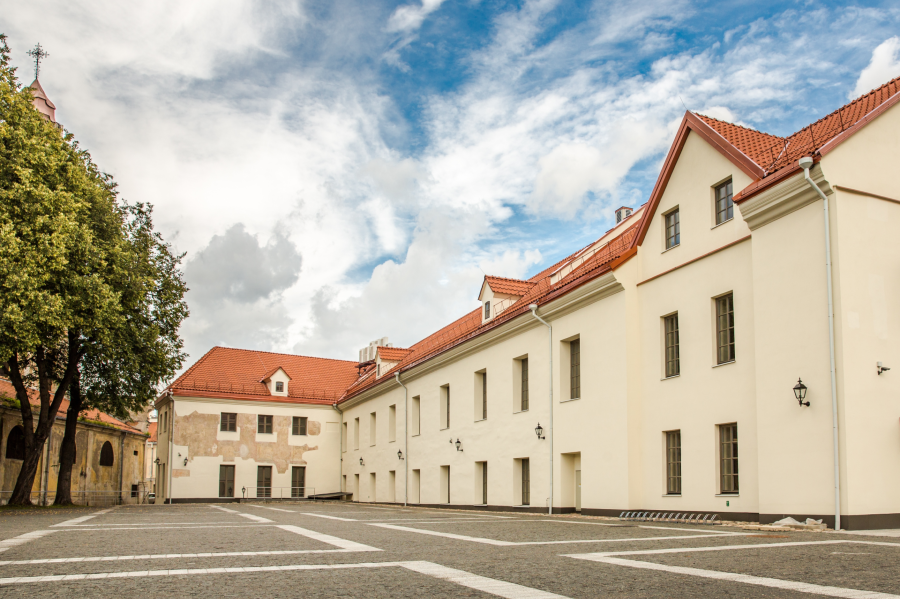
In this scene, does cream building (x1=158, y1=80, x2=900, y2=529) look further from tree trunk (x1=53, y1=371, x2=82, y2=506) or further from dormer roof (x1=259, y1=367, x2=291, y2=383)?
dormer roof (x1=259, y1=367, x2=291, y2=383)

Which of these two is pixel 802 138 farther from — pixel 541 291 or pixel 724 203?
pixel 541 291

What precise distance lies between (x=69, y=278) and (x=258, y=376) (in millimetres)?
21205

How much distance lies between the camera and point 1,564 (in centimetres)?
640

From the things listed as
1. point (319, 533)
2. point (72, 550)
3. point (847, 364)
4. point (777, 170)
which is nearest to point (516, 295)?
point (777, 170)

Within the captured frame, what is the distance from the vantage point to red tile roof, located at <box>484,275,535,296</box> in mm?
25781

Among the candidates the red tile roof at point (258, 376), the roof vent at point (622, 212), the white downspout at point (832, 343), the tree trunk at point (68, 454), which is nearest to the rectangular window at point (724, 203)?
the white downspout at point (832, 343)

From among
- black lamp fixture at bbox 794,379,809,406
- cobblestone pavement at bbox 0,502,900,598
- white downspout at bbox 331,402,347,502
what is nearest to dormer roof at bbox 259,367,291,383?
white downspout at bbox 331,402,347,502

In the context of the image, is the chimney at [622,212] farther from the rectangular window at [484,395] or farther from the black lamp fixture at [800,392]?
the black lamp fixture at [800,392]

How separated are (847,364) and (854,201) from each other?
2956mm

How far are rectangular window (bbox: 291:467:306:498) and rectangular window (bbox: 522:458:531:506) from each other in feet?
68.8

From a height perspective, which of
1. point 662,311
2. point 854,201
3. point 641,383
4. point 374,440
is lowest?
point 374,440

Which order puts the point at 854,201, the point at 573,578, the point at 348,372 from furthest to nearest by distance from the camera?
the point at 348,372, the point at 854,201, the point at 573,578

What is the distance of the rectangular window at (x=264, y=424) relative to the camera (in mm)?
39375

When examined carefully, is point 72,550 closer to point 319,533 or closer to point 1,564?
point 1,564
